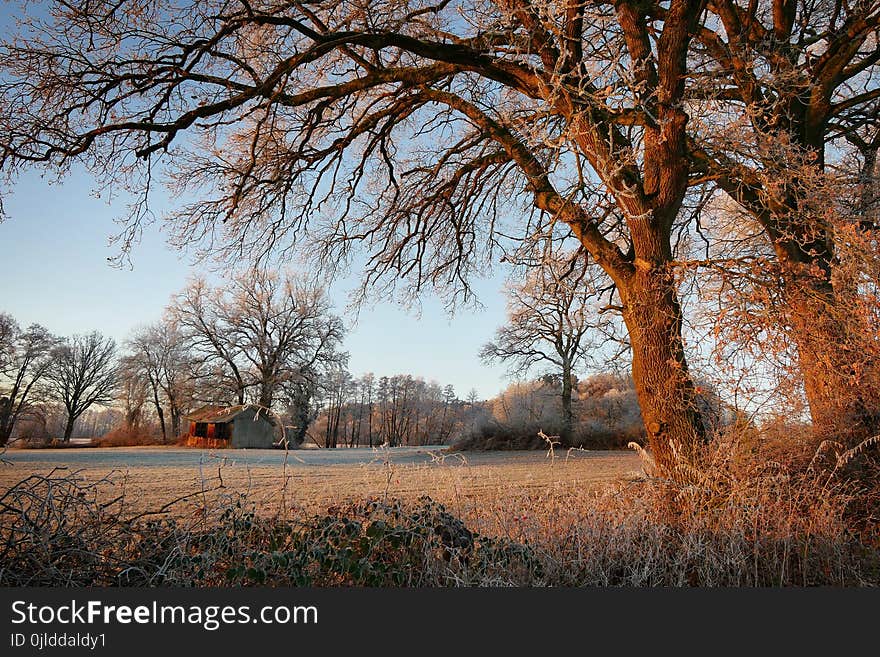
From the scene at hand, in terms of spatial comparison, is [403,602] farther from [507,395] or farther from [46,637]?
[507,395]

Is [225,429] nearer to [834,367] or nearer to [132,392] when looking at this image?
[132,392]

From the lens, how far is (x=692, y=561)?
3.92 meters

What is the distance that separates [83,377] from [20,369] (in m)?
11.5

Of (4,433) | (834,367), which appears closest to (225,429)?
(4,433)

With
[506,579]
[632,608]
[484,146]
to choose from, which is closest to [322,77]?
[484,146]

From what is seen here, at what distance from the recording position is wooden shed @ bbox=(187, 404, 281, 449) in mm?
30719

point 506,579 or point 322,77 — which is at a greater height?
point 322,77

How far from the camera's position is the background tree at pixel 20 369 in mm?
11477

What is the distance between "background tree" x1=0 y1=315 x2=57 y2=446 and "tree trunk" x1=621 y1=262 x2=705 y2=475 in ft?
37.6

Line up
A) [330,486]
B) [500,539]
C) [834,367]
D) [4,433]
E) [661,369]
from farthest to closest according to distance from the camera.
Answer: [4,433] < [330,486] < [661,369] < [834,367] < [500,539]

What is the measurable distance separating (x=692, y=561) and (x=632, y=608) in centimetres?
137

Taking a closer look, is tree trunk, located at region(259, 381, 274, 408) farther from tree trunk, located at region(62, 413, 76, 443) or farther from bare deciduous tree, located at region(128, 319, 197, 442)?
tree trunk, located at region(62, 413, 76, 443)

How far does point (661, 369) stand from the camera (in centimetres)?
562

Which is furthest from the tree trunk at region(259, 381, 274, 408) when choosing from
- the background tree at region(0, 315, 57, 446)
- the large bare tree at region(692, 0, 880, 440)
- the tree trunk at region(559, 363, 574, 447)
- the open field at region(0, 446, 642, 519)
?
the large bare tree at region(692, 0, 880, 440)
